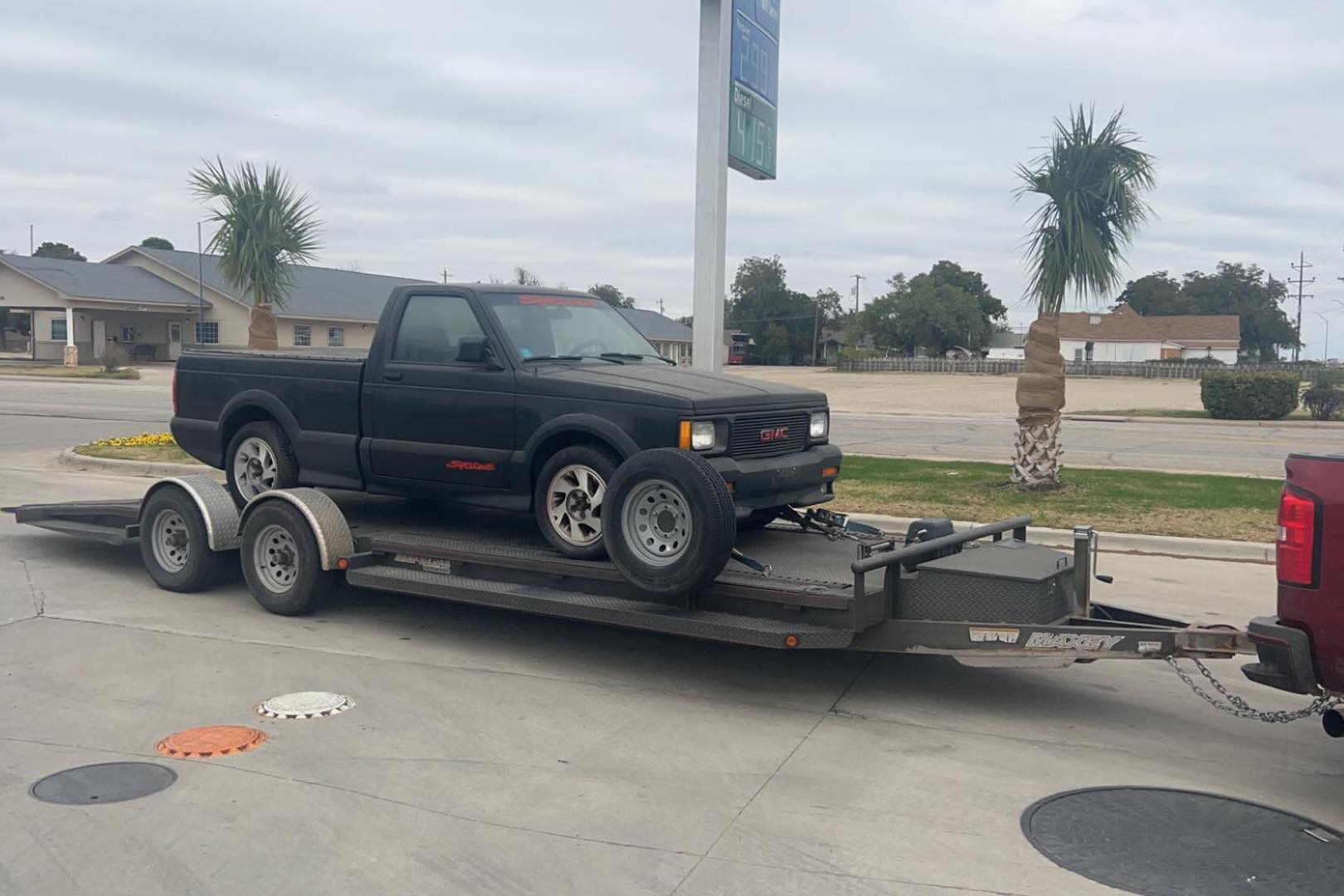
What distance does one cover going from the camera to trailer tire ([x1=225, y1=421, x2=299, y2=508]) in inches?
331

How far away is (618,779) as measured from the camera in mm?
5125

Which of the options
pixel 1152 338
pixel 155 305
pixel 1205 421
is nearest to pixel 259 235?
pixel 1205 421

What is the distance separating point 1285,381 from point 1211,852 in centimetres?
3204

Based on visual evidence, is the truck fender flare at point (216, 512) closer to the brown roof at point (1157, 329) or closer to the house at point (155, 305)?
the house at point (155, 305)

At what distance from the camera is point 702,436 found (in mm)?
6562

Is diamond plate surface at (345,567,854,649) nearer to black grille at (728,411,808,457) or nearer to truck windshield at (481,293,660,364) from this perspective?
black grille at (728,411,808,457)

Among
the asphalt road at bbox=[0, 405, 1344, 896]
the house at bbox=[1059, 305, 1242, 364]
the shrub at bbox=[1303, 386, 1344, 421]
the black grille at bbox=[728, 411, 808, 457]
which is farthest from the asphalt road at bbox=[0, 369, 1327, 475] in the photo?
the house at bbox=[1059, 305, 1242, 364]

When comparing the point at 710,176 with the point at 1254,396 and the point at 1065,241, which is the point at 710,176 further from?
the point at 1254,396

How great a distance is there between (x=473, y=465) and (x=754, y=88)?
8103 mm

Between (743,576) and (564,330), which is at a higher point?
(564,330)

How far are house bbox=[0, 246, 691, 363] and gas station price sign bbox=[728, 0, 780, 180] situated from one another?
42.9 metres

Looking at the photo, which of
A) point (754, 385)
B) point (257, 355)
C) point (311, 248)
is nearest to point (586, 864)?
point (754, 385)

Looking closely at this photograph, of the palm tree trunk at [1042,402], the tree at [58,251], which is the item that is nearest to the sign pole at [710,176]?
the palm tree trunk at [1042,402]

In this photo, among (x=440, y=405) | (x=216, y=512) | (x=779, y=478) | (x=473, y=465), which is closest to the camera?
(x=779, y=478)
